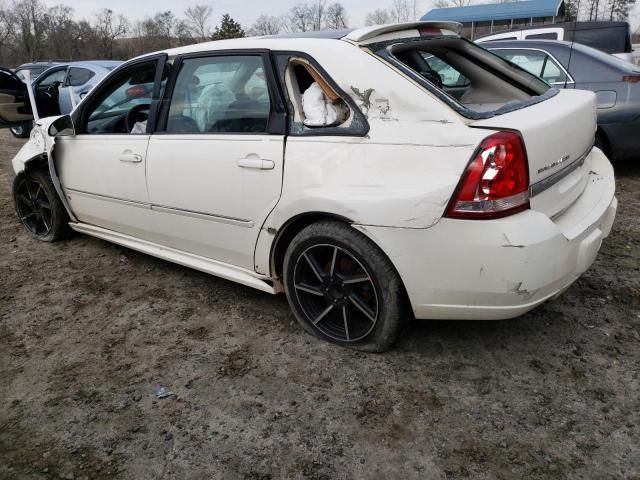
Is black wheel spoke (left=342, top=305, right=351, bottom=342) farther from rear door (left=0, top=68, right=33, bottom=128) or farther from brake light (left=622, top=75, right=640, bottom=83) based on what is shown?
brake light (left=622, top=75, right=640, bottom=83)

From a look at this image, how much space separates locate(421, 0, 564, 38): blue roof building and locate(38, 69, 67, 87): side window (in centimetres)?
2901

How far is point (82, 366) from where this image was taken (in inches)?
114

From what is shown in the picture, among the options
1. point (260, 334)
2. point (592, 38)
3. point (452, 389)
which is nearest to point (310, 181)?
point (260, 334)

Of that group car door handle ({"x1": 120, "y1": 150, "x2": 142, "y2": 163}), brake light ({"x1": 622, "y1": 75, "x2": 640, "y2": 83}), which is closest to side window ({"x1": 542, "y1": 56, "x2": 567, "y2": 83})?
brake light ({"x1": 622, "y1": 75, "x2": 640, "y2": 83})

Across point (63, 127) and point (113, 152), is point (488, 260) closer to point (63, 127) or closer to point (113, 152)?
point (113, 152)

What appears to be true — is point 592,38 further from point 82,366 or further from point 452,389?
point 82,366

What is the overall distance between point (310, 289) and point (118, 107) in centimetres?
218

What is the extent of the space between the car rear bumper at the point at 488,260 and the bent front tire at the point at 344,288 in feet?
0.33

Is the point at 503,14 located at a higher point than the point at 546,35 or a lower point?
higher

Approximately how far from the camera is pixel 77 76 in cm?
1016

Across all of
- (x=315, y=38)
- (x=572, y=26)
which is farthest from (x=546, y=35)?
(x=315, y=38)

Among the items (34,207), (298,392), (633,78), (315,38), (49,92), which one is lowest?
(298,392)

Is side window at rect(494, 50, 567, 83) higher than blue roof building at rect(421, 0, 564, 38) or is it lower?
lower

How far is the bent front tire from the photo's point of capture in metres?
2.61
